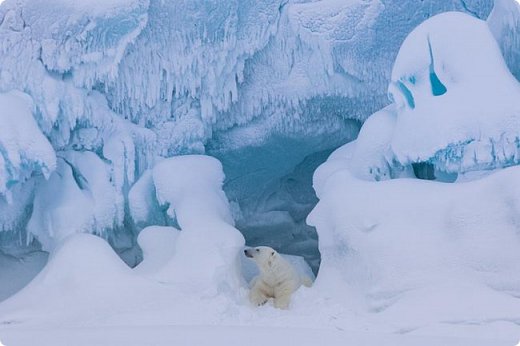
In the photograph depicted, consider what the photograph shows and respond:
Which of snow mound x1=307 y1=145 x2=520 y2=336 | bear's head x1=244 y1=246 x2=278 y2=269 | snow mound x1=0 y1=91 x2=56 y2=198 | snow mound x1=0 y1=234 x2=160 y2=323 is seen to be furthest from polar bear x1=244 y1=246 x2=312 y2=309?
snow mound x1=0 y1=91 x2=56 y2=198

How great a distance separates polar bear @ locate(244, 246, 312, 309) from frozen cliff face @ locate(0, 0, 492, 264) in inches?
33.9

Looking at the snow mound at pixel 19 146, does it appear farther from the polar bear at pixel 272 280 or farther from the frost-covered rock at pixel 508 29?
the frost-covered rock at pixel 508 29

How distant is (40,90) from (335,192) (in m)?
1.90

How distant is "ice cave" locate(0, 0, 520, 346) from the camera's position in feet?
11.4

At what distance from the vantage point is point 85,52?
4.49 metres

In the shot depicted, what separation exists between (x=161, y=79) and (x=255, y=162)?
1059 millimetres

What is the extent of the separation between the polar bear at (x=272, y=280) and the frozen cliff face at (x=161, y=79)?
860mm

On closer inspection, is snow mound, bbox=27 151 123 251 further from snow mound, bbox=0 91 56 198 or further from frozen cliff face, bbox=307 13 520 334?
frozen cliff face, bbox=307 13 520 334

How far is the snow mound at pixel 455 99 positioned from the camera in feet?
12.1

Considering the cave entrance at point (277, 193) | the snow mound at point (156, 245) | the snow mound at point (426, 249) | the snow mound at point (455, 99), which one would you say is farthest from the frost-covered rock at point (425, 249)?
the cave entrance at point (277, 193)

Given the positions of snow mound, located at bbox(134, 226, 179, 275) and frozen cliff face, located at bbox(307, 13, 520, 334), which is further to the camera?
snow mound, located at bbox(134, 226, 179, 275)

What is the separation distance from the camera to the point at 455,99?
3783 millimetres

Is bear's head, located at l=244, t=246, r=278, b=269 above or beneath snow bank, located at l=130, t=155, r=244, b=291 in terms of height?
beneath

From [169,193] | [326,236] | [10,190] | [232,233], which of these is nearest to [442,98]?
[326,236]
